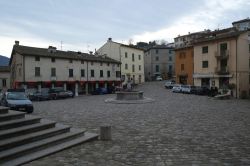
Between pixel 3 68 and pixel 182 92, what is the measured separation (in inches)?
1533

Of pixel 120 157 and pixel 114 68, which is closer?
pixel 120 157

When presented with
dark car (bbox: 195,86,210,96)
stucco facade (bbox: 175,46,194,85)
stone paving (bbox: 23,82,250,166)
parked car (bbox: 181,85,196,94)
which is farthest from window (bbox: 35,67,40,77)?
stone paving (bbox: 23,82,250,166)

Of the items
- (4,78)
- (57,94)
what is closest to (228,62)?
(57,94)

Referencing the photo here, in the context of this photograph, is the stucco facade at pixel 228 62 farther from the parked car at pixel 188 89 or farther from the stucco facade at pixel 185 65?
the stucco facade at pixel 185 65

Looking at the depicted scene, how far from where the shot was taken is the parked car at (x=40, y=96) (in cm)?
3684

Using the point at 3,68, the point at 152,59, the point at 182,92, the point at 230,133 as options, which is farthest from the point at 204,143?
the point at 152,59

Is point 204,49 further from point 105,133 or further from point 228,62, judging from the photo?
point 105,133

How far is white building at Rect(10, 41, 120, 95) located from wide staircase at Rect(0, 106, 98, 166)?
33.2 metres

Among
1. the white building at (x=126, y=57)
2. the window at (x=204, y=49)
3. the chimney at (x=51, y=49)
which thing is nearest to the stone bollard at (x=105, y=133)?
the window at (x=204, y=49)

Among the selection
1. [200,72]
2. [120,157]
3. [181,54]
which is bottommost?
[120,157]

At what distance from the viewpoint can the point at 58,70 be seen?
45656 millimetres

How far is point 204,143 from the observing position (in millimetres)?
9297

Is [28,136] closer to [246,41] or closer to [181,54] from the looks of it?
[246,41]

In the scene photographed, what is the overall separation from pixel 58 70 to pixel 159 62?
153ft
